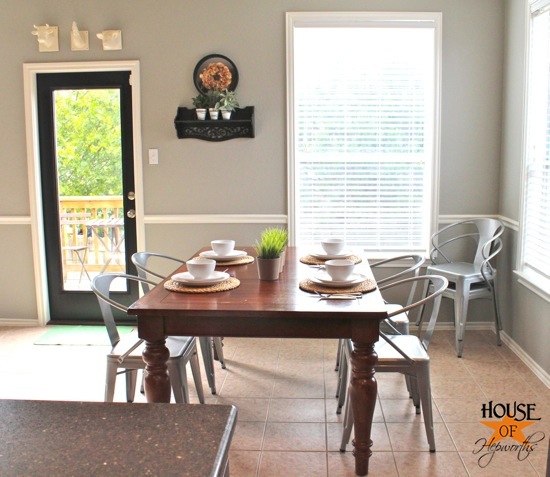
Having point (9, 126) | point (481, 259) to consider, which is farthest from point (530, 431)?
point (9, 126)

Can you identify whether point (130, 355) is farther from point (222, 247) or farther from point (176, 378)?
point (222, 247)

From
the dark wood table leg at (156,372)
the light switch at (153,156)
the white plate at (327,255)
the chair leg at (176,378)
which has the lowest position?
the chair leg at (176,378)

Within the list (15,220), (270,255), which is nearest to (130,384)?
(270,255)

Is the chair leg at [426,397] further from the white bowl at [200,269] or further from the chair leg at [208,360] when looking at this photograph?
the chair leg at [208,360]

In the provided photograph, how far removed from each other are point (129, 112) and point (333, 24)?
1595 millimetres

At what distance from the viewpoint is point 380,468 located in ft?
8.51

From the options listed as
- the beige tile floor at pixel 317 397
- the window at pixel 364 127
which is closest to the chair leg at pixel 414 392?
the beige tile floor at pixel 317 397

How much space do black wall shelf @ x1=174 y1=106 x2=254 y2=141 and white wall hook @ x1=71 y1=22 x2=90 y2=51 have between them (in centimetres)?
82

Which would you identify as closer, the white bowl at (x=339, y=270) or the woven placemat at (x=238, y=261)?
the white bowl at (x=339, y=270)

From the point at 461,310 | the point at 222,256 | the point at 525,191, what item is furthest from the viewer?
the point at 461,310

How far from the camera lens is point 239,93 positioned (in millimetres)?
4445

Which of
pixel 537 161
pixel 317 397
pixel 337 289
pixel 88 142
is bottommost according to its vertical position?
pixel 317 397

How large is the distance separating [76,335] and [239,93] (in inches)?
82.8

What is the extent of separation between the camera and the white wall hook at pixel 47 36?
443cm
